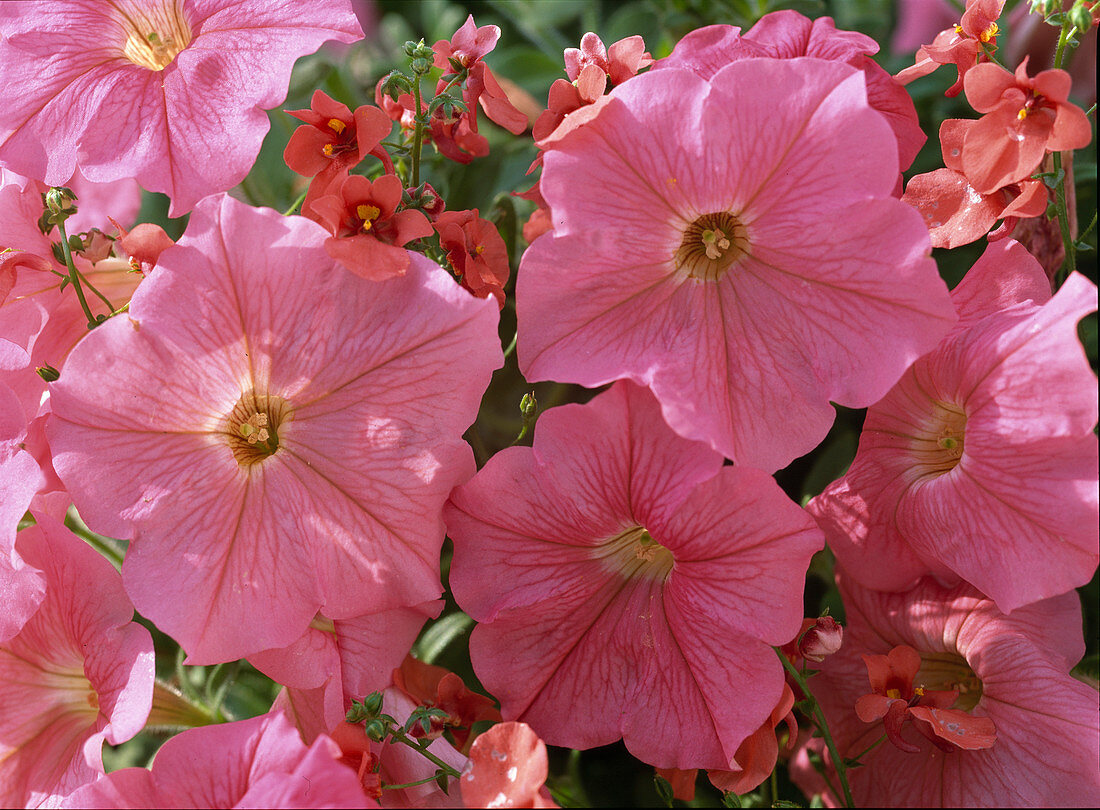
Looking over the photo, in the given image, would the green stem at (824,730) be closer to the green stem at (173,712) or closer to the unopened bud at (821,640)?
the unopened bud at (821,640)

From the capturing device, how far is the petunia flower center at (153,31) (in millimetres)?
669

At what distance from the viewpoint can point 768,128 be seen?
54 cm

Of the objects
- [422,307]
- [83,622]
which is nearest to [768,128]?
[422,307]

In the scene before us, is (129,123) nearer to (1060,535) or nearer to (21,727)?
(21,727)

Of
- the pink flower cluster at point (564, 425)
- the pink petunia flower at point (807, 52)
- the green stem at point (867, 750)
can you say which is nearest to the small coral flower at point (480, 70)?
the pink flower cluster at point (564, 425)

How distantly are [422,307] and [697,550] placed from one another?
0.22 m

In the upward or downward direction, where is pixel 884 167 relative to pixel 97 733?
upward

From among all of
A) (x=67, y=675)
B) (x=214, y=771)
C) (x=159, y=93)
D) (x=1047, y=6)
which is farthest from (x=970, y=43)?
(x=67, y=675)

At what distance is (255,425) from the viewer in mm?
604

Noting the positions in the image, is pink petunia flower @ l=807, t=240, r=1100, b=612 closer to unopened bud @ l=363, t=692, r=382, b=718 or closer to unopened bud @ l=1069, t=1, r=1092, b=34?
unopened bud @ l=1069, t=1, r=1092, b=34

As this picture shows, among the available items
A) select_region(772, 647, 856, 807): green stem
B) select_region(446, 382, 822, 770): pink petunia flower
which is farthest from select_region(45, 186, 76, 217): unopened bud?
select_region(772, 647, 856, 807): green stem

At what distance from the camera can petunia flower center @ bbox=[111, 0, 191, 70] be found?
0.67m

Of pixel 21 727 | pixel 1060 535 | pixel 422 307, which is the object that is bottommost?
pixel 21 727

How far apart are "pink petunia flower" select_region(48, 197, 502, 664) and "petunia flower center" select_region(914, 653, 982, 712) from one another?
14.3 inches
